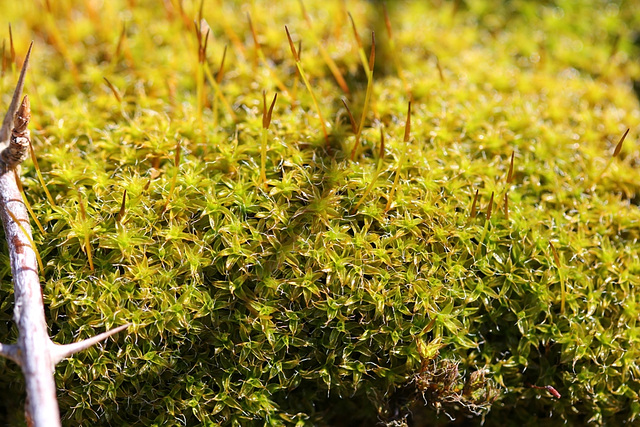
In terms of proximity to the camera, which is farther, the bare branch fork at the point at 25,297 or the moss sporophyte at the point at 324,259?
the moss sporophyte at the point at 324,259

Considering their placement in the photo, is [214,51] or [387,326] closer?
[387,326]

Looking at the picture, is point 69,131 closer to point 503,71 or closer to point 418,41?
point 418,41

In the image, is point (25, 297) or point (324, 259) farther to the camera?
point (324, 259)

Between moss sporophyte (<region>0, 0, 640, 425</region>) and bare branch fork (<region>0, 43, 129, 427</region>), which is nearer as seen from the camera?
bare branch fork (<region>0, 43, 129, 427</region>)

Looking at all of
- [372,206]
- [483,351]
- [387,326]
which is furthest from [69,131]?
[483,351]
